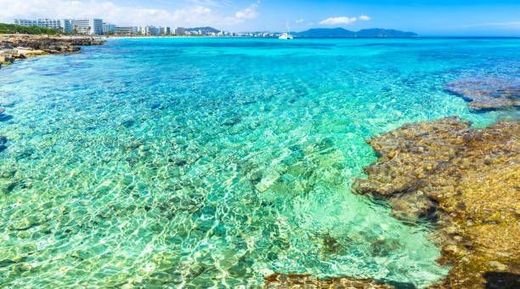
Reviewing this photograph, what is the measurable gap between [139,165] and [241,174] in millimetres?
4052

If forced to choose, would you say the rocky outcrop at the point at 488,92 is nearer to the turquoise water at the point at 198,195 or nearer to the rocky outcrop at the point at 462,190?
the turquoise water at the point at 198,195

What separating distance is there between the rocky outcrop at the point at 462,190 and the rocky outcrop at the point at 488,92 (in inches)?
281

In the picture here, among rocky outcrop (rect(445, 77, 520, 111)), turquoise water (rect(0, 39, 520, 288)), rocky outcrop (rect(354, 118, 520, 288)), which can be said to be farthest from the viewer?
rocky outcrop (rect(445, 77, 520, 111))

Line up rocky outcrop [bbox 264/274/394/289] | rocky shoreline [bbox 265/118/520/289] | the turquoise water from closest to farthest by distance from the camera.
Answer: rocky outcrop [bbox 264/274/394/289] → rocky shoreline [bbox 265/118/520/289] → the turquoise water

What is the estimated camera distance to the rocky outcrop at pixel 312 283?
322 inches

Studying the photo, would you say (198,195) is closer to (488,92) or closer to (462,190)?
(462,190)

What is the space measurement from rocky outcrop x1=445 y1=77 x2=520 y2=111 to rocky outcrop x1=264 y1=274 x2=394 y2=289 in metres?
20.1

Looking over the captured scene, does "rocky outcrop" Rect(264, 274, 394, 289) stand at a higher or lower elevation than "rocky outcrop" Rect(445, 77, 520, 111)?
lower

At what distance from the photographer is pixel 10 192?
12.8m

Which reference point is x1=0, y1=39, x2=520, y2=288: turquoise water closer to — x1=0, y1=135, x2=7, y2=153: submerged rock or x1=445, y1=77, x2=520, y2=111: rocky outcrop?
x1=0, y1=135, x2=7, y2=153: submerged rock

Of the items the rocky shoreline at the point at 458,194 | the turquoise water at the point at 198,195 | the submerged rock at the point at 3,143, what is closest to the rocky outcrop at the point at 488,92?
the turquoise water at the point at 198,195

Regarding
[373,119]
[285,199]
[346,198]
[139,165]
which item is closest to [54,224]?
[139,165]

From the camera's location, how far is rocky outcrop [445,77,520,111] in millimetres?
24875

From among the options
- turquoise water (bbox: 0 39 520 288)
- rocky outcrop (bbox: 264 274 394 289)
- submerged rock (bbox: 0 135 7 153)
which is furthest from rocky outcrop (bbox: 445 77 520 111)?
submerged rock (bbox: 0 135 7 153)
